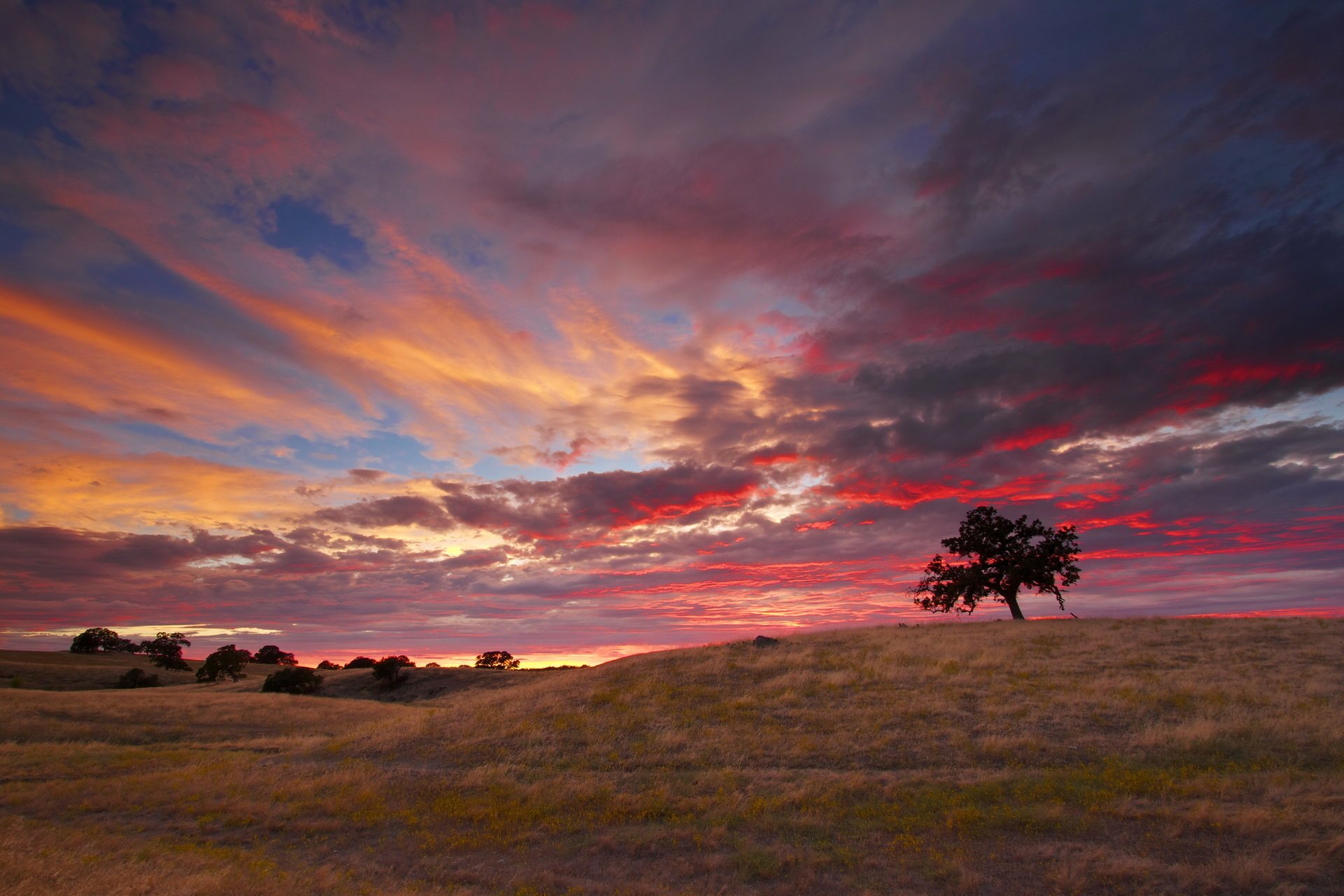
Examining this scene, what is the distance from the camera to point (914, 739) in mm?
21609

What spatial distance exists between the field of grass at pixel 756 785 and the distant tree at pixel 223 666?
3838cm

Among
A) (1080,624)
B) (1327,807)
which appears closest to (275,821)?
(1327,807)

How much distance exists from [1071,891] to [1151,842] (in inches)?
128

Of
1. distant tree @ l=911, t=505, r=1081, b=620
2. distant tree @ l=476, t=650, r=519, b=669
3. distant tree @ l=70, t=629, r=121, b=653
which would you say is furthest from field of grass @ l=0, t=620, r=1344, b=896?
distant tree @ l=70, t=629, r=121, b=653

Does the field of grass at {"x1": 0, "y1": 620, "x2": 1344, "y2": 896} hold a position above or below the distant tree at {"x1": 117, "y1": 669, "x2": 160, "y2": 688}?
above

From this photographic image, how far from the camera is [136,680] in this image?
6444 cm

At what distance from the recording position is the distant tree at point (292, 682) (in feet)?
181

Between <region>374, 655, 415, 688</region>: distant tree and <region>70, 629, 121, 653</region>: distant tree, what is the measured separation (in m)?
79.2

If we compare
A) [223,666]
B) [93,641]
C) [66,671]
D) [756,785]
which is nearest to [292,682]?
[223,666]

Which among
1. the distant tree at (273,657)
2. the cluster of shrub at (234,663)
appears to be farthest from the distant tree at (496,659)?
the distant tree at (273,657)

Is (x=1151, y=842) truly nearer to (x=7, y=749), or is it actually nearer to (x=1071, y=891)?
(x=1071, y=891)

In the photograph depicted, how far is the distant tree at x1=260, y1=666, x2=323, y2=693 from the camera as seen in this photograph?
55062 mm

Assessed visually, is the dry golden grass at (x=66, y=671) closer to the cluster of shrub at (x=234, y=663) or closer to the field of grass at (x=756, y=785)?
the cluster of shrub at (x=234, y=663)

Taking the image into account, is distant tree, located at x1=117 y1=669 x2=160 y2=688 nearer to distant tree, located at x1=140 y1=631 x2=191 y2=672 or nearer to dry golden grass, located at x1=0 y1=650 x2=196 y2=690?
dry golden grass, located at x1=0 y1=650 x2=196 y2=690
